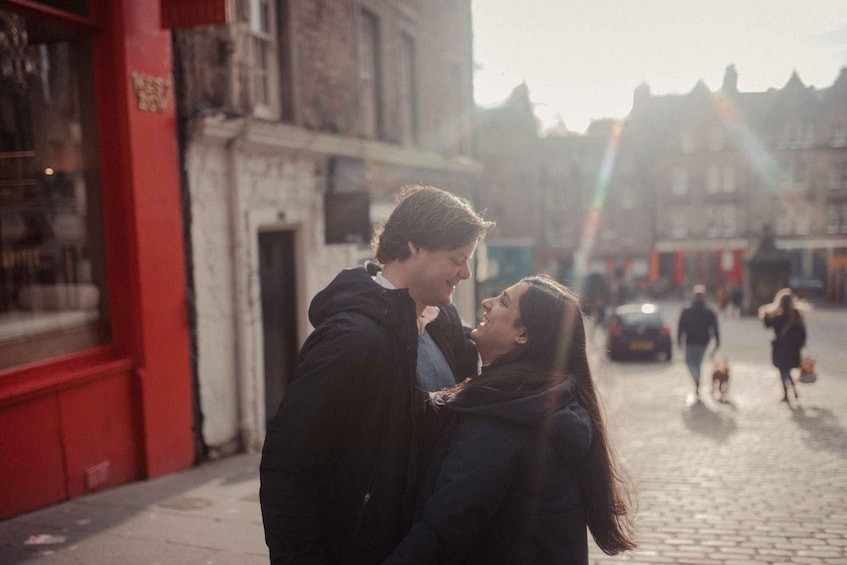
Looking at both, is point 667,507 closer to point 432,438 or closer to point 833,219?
point 432,438

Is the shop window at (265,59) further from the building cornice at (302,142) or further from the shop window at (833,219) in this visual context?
the shop window at (833,219)

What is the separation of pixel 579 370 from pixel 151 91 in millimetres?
5771

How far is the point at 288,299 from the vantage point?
1022 cm

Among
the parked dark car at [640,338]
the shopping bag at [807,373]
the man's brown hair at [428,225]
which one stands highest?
the man's brown hair at [428,225]

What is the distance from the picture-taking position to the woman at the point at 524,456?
2115 mm

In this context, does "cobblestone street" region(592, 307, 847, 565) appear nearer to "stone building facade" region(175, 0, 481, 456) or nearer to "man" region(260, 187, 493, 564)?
"man" region(260, 187, 493, 564)

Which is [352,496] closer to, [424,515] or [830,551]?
[424,515]

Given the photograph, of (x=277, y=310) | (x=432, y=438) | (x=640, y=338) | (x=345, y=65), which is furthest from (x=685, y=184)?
(x=432, y=438)

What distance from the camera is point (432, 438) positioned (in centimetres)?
238

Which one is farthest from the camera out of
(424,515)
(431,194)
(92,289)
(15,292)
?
(92,289)

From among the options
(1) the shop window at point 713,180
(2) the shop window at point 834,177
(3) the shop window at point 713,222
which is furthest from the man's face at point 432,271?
(2) the shop window at point 834,177

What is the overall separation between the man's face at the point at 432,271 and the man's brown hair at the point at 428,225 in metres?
0.02

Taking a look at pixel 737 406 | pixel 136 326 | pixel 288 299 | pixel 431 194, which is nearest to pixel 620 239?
pixel 737 406

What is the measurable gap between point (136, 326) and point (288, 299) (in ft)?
11.7
